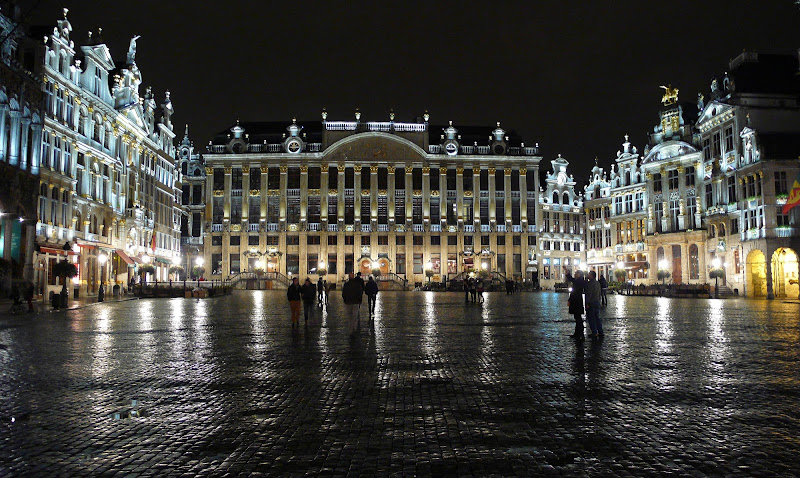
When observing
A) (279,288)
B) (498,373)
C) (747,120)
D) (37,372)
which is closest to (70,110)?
(279,288)

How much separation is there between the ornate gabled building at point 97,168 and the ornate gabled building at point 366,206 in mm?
13658

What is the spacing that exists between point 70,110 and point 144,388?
44.3 metres

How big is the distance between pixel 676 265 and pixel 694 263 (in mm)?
2463

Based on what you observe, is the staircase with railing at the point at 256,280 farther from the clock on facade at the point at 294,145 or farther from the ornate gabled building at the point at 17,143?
the ornate gabled building at the point at 17,143

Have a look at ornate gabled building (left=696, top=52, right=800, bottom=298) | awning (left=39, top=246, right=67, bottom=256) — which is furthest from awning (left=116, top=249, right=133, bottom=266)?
ornate gabled building (left=696, top=52, right=800, bottom=298)

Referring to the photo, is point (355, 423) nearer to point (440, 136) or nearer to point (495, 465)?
point (495, 465)

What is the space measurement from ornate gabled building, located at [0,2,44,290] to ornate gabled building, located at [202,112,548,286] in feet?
140

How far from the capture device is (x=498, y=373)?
10812mm

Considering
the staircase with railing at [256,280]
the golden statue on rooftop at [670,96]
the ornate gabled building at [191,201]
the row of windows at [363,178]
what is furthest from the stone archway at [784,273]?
the ornate gabled building at [191,201]

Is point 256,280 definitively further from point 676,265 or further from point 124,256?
point 676,265

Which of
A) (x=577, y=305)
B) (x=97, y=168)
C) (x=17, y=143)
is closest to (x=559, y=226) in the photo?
(x=97, y=168)

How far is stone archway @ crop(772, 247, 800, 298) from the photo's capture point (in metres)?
47.6

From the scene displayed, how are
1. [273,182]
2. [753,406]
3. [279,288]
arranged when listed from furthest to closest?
[273,182] → [279,288] → [753,406]

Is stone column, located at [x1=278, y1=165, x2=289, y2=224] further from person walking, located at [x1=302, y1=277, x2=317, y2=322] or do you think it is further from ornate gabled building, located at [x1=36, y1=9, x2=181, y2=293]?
person walking, located at [x1=302, y1=277, x2=317, y2=322]
